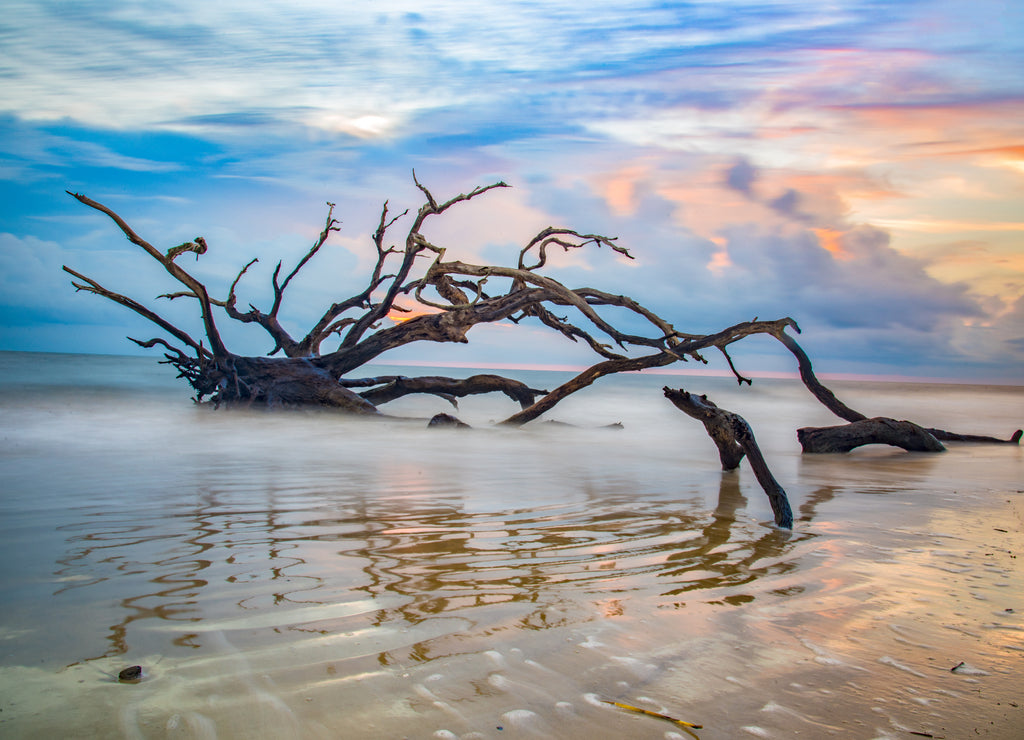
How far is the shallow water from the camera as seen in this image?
1.71 m

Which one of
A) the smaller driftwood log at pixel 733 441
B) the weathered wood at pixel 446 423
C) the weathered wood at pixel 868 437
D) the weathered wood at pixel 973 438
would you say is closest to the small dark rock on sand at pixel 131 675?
the smaller driftwood log at pixel 733 441

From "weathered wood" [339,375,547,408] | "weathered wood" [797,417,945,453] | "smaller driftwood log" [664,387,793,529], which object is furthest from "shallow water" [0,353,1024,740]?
"weathered wood" [339,375,547,408]

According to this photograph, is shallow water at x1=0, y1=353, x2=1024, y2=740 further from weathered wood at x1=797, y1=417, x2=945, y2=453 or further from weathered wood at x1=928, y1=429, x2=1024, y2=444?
weathered wood at x1=928, y1=429, x2=1024, y2=444

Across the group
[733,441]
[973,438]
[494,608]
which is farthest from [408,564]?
[973,438]

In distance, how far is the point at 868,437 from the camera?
8.55m

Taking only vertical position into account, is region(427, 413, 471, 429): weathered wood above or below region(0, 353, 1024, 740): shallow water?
above

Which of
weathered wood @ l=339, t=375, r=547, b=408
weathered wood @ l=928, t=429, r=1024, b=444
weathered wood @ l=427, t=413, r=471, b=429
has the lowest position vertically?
weathered wood @ l=928, t=429, r=1024, b=444

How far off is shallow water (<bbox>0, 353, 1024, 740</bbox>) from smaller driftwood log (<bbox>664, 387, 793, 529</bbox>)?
0.20 meters

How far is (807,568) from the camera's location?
3.05 metres

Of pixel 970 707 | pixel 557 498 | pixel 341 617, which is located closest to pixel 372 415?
pixel 557 498

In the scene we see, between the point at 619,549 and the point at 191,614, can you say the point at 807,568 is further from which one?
the point at 191,614

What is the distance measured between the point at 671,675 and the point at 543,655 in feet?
1.24

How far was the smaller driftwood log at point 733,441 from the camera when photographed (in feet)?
13.3

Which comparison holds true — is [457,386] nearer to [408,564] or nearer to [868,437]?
[868,437]
